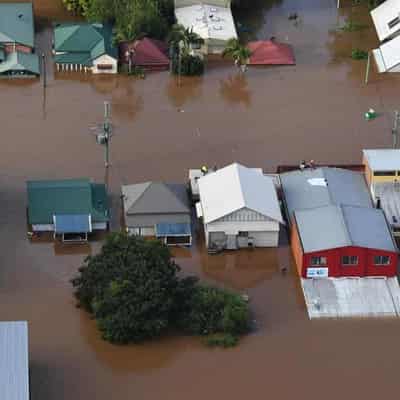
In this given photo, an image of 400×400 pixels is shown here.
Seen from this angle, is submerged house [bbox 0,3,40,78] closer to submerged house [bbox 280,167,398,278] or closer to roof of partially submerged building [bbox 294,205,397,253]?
submerged house [bbox 280,167,398,278]

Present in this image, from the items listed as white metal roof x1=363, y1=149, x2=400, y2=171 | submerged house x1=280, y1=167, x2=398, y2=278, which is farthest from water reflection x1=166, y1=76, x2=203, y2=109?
white metal roof x1=363, y1=149, x2=400, y2=171

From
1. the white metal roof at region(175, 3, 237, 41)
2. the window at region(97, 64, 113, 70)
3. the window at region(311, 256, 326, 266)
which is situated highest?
the white metal roof at region(175, 3, 237, 41)

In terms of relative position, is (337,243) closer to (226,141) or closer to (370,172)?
(370,172)

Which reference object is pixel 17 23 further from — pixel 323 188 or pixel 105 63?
pixel 323 188

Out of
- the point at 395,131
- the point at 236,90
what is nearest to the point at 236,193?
the point at 395,131

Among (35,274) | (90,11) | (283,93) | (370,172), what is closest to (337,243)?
(370,172)

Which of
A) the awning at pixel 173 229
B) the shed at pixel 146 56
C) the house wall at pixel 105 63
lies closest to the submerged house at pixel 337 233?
the awning at pixel 173 229
